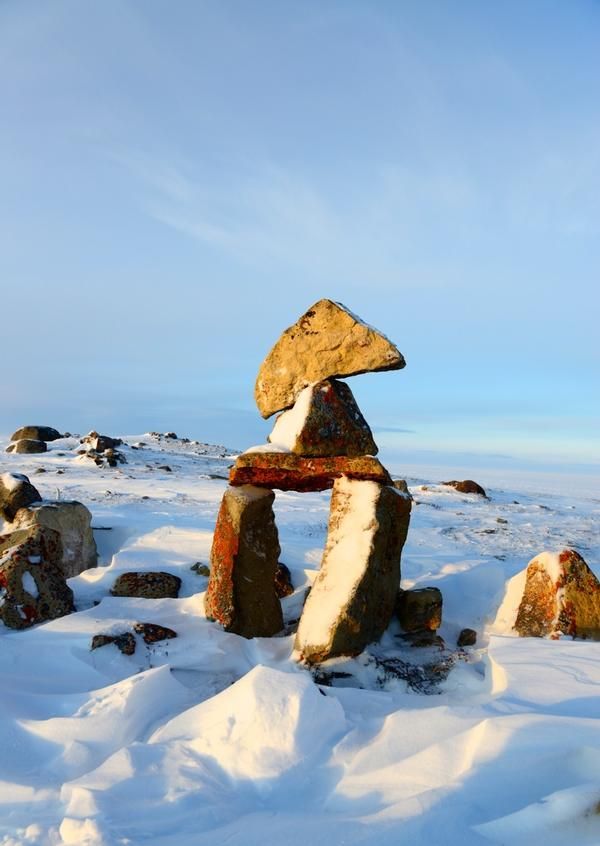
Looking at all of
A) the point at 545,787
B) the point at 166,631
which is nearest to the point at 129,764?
the point at 545,787

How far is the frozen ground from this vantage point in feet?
9.45

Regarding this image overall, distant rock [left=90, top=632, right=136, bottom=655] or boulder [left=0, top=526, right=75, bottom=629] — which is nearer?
distant rock [left=90, top=632, right=136, bottom=655]

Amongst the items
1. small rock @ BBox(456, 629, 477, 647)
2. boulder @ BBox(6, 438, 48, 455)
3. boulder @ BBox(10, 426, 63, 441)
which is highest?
boulder @ BBox(10, 426, 63, 441)

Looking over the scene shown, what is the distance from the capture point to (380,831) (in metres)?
2.80

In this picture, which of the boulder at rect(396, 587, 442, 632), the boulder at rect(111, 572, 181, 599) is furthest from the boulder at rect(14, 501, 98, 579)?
the boulder at rect(396, 587, 442, 632)

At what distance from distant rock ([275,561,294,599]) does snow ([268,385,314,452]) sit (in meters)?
2.24

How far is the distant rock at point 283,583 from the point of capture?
833cm

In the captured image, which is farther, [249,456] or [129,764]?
[249,456]

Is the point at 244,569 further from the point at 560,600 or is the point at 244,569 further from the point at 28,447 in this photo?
the point at 28,447

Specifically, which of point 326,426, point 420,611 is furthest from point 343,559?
point 326,426

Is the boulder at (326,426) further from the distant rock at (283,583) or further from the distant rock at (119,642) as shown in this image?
the distant rock at (119,642)

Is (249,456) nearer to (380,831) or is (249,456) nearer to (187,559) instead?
(187,559)

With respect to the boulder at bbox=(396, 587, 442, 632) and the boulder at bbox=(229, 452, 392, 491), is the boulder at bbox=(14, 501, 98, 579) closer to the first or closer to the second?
the boulder at bbox=(229, 452, 392, 491)

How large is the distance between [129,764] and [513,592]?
5316 mm
